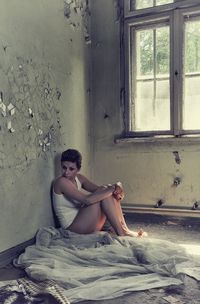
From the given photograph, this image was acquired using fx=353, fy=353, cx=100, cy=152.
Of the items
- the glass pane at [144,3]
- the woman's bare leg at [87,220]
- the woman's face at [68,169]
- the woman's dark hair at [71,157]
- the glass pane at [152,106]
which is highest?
the glass pane at [144,3]

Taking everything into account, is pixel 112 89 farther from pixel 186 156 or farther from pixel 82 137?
pixel 186 156

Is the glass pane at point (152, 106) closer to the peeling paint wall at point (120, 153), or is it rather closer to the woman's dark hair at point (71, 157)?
the peeling paint wall at point (120, 153)

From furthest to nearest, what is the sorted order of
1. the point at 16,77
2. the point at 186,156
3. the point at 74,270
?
the point at 186,156 → the point at 16,77 → the point at 74,270

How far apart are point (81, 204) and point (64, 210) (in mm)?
158

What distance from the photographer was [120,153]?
3.91 metres

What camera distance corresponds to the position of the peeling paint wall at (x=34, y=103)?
256 cm

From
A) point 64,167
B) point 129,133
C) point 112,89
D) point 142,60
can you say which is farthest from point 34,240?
point 142,60

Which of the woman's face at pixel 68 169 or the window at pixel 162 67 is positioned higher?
the window at pixel 162 67

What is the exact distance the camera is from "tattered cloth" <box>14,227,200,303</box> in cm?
209

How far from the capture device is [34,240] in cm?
288

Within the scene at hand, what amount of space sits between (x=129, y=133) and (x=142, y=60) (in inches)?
31.3

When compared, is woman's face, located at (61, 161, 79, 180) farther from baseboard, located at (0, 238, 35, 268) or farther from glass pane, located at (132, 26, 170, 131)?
glass pane, located at (132, 26, 170, 131)

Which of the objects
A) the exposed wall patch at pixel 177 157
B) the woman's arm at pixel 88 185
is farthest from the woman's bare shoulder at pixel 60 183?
the exposed wall patch at pixel 177 157

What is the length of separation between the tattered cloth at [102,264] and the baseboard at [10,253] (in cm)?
7
